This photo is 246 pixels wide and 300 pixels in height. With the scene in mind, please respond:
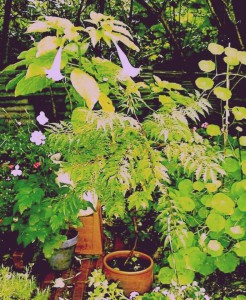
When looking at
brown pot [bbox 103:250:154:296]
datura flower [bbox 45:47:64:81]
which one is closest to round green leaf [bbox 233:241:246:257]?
brown pot [bbox 103:250:154:296]

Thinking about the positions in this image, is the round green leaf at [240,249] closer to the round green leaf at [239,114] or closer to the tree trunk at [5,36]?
the round green leaf at [239,114]

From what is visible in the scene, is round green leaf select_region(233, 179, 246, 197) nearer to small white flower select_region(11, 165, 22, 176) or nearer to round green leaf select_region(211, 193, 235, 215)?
round green leaf select_region(211, 193, 235, 215)

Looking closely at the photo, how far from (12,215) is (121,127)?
51.3 inches

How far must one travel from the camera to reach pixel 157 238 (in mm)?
3457

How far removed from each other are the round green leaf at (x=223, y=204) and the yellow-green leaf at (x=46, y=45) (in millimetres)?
1546

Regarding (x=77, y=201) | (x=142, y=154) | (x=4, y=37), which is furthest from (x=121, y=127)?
(x=4, y=37)

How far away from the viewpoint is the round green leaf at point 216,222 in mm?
2627

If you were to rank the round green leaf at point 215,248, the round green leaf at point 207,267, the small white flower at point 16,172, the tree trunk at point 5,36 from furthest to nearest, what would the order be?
the tree trunk at point 5,36, the small white flower at point 16,172, the round green leaf at point 207,267, the round green leaf at point 215,248

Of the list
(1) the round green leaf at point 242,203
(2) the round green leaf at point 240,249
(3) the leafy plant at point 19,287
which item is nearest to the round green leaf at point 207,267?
(2) the round green leaf at point 240,249

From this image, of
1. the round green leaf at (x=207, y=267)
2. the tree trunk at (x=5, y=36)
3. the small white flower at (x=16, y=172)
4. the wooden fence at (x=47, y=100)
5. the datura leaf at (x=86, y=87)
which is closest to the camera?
the datura leaf at (x=86, y=87)

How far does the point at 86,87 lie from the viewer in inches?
56.1

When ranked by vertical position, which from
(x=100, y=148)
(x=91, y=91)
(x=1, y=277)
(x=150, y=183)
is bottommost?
(x=1, y=277)

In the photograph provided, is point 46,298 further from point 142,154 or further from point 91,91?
point 91,91

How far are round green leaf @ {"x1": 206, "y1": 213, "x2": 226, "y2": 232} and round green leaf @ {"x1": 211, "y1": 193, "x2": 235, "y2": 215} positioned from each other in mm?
43
